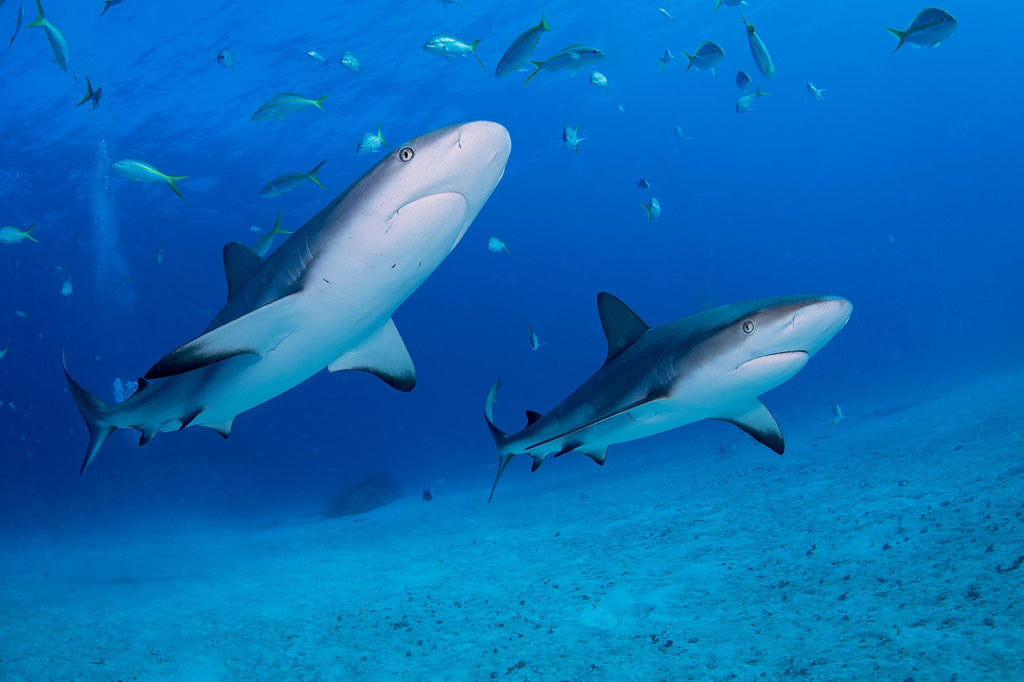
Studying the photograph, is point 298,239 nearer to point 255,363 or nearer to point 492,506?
point 255,363

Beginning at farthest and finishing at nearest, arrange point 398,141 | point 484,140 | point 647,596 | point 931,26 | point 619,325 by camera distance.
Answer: point 398,141 < point 931,26 < point 647,596 < point 619,325 < point 484,140

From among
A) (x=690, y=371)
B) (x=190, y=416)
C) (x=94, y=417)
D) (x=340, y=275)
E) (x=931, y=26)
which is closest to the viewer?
(x=340, y=275)

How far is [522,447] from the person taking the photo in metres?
4.20

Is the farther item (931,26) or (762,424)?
(931,26)

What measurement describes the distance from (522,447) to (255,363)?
204 centimetres

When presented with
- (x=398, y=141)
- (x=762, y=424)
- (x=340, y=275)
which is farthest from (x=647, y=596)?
(x=398, y=141)

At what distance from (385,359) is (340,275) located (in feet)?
4.73

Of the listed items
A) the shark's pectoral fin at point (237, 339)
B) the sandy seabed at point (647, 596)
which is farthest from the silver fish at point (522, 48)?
the sandy seabed at point (647, 596)

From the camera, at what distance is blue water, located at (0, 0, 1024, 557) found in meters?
22.8

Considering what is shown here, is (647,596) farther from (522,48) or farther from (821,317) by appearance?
(522,48)

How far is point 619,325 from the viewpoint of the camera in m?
4.02

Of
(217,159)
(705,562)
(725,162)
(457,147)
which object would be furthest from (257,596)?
(725,162)

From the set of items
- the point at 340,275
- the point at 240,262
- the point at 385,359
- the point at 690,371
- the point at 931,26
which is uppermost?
the point at 931,26

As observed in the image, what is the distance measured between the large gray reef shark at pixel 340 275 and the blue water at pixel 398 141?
17632 mm
